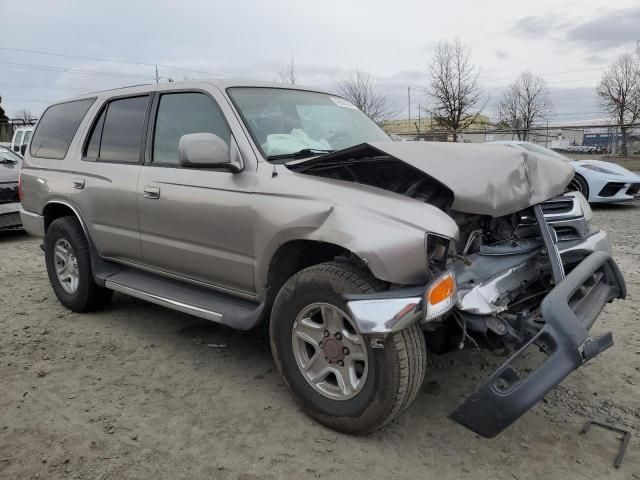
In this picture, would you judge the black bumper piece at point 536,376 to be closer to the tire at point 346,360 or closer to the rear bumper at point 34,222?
Result: the tire at point 346,360

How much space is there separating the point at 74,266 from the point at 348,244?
3091mm

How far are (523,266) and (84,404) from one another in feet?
8.69

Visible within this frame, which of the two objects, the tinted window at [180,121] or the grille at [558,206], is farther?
the tinted window at [180,121]

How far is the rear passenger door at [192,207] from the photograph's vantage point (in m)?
3.19

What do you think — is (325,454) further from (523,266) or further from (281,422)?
(523,266)

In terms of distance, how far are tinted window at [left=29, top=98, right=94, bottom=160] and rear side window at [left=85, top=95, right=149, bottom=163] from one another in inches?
13.1

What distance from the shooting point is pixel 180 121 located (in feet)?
12.2

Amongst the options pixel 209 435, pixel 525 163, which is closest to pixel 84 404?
pixel 209 435

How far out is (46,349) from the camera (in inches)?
156

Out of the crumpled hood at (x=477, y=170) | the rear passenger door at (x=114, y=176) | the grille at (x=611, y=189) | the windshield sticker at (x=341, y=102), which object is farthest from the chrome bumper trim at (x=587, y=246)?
the grille at (x=611, y=189)

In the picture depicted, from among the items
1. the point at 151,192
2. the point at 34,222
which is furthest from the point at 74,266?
the point at 151,192

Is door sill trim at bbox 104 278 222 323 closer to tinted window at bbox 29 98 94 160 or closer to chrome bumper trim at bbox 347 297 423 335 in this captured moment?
chrome bumper trim at bbox 347 297 423 335

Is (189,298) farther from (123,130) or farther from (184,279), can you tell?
(123,130)

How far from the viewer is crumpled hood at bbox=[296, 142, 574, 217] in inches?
102
